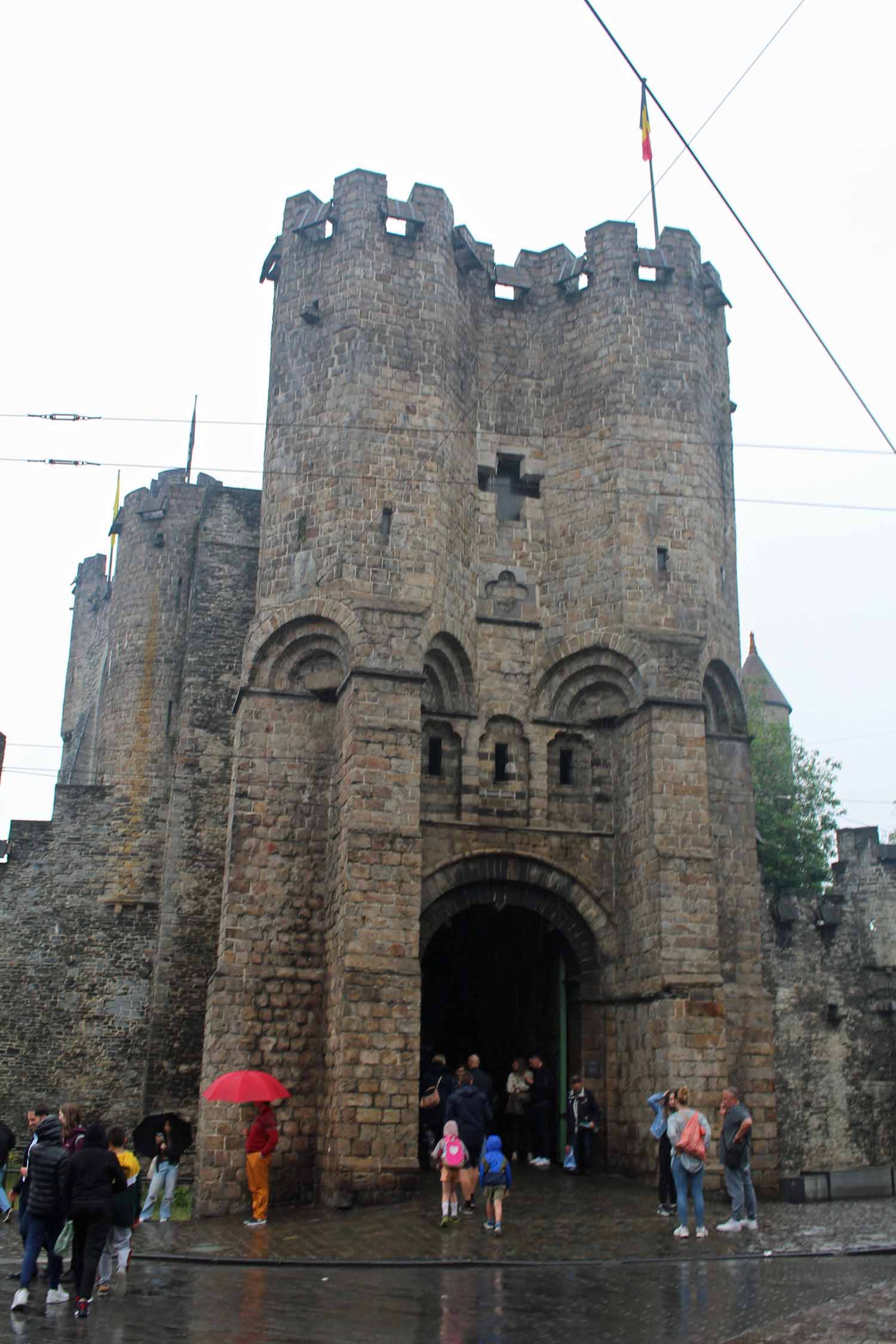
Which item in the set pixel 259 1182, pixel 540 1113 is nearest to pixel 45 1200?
pixel 259 1182

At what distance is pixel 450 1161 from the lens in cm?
1284

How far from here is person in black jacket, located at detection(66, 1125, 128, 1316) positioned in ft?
30.3

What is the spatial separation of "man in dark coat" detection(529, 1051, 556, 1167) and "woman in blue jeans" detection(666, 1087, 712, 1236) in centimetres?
433

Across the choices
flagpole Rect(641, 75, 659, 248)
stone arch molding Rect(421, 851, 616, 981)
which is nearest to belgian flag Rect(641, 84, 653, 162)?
flagpole Rect(641, 75, 659, 248)

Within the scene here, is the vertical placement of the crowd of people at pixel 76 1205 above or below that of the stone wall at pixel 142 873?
below

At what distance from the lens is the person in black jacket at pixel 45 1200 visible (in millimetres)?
9453

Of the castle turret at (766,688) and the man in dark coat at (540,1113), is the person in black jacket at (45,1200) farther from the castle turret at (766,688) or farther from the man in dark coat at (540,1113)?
the castle turret at (766,688)

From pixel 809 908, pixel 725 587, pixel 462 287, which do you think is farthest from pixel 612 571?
pixel 809 908

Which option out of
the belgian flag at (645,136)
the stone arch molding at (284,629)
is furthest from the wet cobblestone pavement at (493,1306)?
the belgian flag at (645,136)

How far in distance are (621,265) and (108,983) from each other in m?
15.1

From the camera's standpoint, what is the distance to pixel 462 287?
2038cm

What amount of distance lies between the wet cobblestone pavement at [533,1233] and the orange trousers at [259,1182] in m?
0.21

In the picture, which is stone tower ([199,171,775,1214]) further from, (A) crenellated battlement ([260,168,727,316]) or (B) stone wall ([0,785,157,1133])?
(B) stone wall ([0,785,157,1133])

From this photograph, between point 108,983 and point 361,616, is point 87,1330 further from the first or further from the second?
point 108,983
